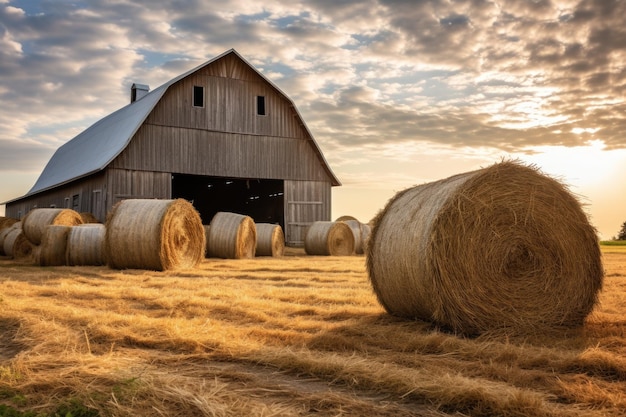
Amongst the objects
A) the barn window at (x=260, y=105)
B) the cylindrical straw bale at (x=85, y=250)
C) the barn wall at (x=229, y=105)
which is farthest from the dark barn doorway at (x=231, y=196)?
the cylindrical straw bale at (x=85, y=250)

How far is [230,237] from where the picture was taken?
18.2m

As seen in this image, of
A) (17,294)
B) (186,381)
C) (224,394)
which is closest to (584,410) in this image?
(224,394)

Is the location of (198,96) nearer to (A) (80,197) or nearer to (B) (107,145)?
(B) (107,145)

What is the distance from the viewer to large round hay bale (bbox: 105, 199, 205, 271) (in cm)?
1322

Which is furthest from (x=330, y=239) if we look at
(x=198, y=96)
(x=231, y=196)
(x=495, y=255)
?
(x=231, y=196)

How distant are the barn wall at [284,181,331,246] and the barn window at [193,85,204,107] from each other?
180 inches

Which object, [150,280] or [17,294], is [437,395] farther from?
[150,280]

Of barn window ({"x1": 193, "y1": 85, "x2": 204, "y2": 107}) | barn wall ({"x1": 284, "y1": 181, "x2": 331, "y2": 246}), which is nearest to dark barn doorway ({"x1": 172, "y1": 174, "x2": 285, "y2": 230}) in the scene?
barn wall ({"x1": 284, "y1": 181, "x2": 331, "y2": 246})

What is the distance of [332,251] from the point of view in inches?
846

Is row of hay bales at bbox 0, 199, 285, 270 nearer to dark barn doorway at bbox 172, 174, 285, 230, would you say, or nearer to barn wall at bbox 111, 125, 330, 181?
barn wall at bbox 111, 125, 330, 181

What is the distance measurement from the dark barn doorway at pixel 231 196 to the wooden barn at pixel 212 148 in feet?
10.6

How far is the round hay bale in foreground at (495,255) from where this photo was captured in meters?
6.34

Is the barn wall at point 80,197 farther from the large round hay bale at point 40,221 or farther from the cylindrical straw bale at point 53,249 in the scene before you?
the cylindrical straw bale at point 53,249

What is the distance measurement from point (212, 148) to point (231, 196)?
1081 cm
